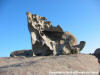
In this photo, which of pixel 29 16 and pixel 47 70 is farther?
pixel 29 16

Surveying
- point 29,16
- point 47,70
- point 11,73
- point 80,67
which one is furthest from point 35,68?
point 29,16

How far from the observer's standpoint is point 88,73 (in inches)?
264

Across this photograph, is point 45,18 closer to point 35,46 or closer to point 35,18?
point 35,18

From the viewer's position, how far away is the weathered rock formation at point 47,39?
16422 millimetres

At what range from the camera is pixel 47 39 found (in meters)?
18.0

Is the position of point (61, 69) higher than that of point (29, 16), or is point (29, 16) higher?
point (29, 16)

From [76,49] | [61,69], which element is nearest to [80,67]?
[61,69]

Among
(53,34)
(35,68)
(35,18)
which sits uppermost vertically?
(35,18)

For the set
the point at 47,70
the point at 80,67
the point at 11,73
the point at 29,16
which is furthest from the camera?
the point at 29,16

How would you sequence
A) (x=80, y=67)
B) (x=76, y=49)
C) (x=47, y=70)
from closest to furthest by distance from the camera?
(x=47, y=70) < (x=80, y=67) < (x=76, y=49)

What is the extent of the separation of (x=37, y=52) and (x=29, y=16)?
449 cm

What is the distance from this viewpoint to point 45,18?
65.2 ft

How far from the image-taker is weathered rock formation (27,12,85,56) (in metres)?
16.4

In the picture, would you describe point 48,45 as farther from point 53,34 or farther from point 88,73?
point 88,73
